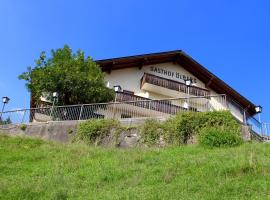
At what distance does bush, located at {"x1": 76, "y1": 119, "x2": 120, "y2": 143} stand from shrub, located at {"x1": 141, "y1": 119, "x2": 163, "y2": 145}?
137cm

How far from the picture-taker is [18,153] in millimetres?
18078

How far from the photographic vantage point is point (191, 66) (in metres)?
36.3

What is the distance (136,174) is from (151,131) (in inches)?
273

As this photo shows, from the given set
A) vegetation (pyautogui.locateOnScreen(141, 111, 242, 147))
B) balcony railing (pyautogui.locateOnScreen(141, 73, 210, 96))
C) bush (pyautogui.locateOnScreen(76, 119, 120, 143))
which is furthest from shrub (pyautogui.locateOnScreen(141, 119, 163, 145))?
balcony railing (pyautogui.locateOnScreen(141, 73, 210, 96))

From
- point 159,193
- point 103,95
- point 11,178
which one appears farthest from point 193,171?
point 103,95

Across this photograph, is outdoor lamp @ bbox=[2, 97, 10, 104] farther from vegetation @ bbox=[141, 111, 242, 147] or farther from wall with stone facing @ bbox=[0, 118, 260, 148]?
vegetation @ bbox=[141, 111, 242, 147]

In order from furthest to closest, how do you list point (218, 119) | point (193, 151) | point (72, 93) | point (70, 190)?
point (72, 93), point (218, 119), point (193, 151), point (70, 190)

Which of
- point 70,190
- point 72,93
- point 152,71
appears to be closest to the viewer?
point 70,190

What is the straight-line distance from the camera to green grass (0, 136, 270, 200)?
11289 mm

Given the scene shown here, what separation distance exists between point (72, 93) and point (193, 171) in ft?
47.8

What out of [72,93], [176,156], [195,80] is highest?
[195,80]

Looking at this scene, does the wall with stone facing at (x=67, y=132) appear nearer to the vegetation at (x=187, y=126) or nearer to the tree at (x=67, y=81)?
the vegetation at (x=187, y=126)

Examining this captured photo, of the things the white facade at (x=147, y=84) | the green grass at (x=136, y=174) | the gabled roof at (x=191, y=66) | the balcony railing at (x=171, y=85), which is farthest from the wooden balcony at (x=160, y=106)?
the gabled roof at (x=191, y=66)

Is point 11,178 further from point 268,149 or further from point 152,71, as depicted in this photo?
point 152,71
